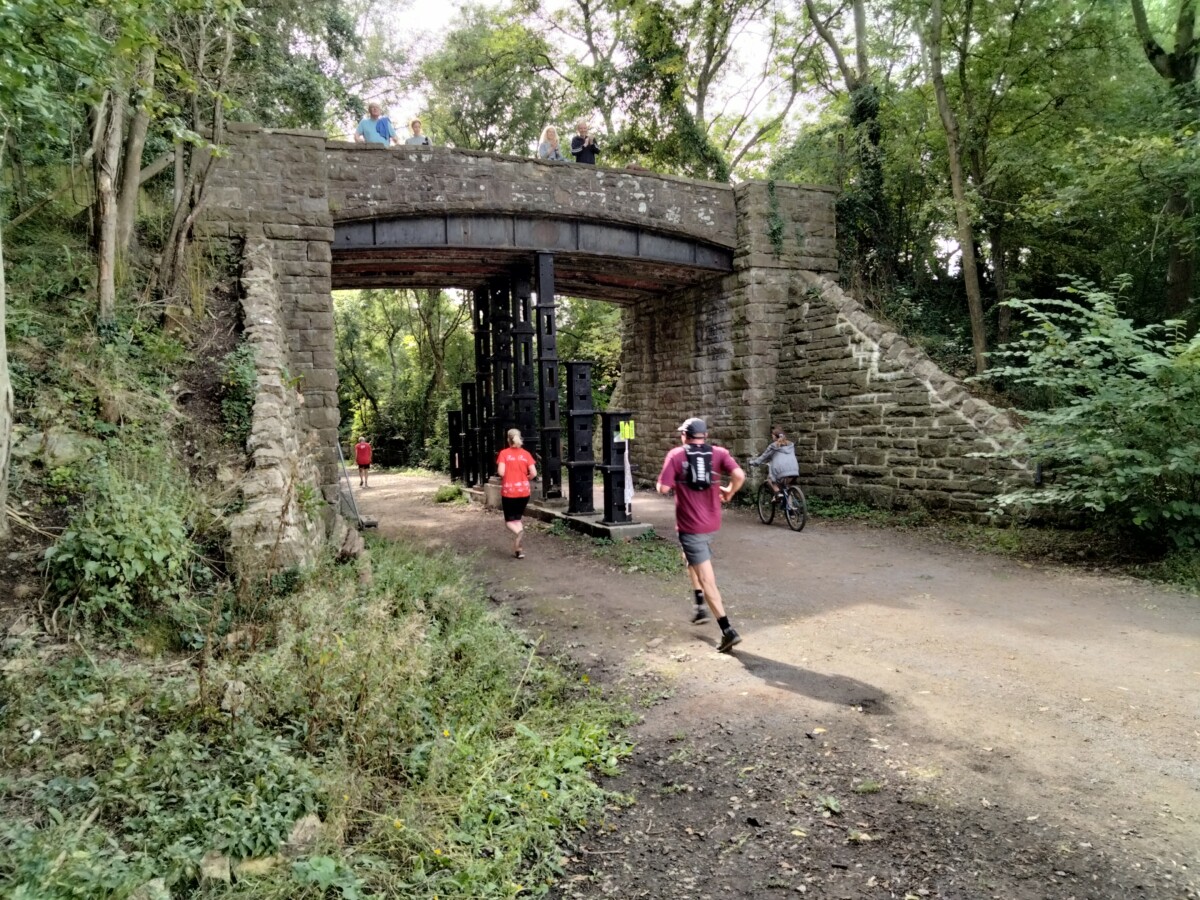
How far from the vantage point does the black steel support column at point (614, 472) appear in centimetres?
1010

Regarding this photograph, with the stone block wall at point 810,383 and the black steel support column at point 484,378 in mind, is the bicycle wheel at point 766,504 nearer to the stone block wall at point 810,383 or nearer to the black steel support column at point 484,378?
the stone block wall at point 810,383

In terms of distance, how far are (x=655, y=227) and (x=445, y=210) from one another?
11.8 feet

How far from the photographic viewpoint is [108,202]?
6586 mm

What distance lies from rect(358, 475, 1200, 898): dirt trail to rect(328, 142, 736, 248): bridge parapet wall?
21.6 feet

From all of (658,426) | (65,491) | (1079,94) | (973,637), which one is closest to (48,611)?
(65,491)

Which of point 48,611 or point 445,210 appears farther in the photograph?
point 445,210

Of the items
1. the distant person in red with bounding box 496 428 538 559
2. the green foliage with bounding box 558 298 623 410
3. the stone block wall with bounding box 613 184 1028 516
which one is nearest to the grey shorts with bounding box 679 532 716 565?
the distant person in red with bounding box 496 428 538 559

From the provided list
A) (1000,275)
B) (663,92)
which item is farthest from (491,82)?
(1000,275)

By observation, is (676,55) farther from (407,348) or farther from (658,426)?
(407,348)

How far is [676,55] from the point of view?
1727 cm

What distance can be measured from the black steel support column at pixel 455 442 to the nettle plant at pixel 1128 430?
41.6ft

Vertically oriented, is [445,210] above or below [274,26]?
below

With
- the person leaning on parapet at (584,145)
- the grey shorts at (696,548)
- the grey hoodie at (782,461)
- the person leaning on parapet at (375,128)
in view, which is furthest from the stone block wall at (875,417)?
the person leaning on parapet at (375,128)

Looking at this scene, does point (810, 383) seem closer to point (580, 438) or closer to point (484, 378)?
point (580, 438)
